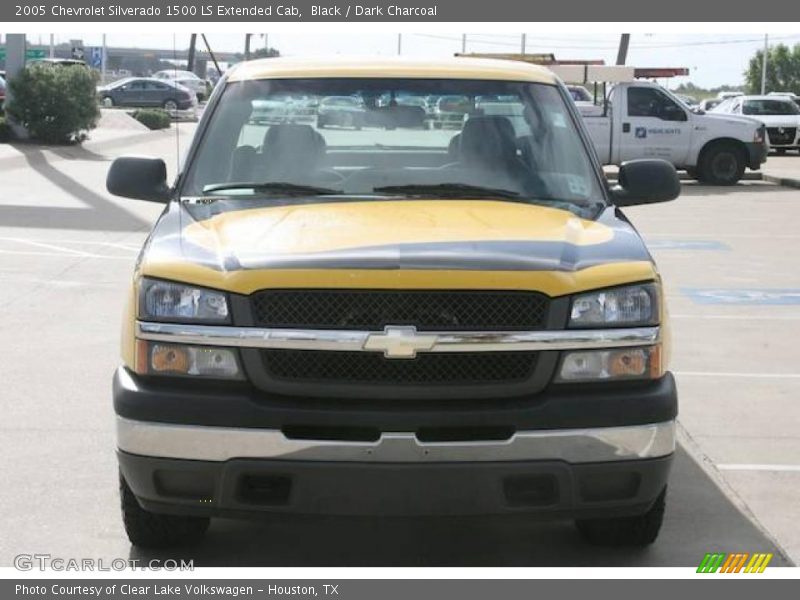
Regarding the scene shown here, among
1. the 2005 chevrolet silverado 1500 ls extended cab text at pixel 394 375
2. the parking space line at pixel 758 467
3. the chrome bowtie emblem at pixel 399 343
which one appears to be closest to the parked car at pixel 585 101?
the parking space line at pixel 758 467

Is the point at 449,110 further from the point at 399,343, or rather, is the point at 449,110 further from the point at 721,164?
the point at 721,164

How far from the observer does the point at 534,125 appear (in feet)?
20.2

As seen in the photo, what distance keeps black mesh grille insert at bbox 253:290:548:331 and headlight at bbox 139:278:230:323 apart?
0.13m

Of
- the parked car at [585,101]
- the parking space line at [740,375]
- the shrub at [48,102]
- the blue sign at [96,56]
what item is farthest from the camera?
the blue sign at [96,56]

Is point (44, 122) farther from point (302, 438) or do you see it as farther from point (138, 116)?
point (302, 438)

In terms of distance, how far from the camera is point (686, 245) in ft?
54.3

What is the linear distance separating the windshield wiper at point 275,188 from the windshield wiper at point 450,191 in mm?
218

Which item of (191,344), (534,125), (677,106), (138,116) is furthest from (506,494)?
(138,116)

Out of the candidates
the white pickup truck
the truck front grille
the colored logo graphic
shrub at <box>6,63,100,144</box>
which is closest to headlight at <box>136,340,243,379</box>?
the colored logo graphic

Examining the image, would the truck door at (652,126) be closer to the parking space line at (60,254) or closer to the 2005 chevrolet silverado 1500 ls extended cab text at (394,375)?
the parking space line at (60,254)

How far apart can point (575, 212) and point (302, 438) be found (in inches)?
62.3

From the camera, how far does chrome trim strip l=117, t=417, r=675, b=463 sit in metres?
4.55

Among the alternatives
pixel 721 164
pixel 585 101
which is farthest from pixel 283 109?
pixel 585 101

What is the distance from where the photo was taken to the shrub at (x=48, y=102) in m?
31.3
